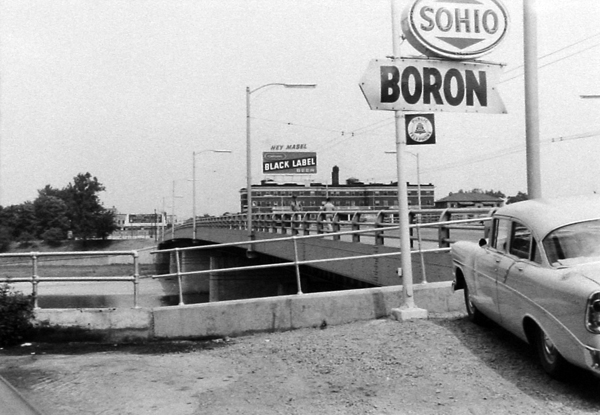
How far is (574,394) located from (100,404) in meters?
4.14

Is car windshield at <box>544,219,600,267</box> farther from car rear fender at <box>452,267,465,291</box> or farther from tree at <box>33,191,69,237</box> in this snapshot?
tree at <box>33,191,69,237</box>

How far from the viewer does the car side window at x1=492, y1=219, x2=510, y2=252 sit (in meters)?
6.21

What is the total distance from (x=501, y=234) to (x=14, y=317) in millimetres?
6588

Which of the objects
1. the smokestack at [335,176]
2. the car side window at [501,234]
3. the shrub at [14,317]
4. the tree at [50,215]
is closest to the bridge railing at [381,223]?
the car side window at [501,234]

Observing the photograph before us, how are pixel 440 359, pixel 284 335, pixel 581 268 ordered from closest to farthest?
pixel 581 268 < pixel 440 359 < pixel 284 335

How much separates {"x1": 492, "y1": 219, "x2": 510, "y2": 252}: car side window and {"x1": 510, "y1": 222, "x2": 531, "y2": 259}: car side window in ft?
0.59

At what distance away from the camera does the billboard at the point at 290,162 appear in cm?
8544

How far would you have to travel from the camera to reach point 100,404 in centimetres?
504

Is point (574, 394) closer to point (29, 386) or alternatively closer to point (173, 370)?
point (173, 370)

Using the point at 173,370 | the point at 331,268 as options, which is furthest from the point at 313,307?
the point at 331,268

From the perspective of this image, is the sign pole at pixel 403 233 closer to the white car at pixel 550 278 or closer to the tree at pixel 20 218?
the white car at pixel 550 278

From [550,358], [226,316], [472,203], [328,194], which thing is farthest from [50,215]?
[550,358]

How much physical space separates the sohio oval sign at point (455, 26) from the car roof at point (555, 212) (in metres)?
3.43

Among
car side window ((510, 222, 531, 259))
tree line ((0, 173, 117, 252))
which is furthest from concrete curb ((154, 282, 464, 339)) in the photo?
tree line ((0, 173, 117, 252))
